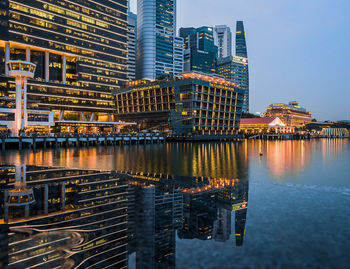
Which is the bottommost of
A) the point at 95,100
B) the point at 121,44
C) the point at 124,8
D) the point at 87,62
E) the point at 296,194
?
the point at 296,194

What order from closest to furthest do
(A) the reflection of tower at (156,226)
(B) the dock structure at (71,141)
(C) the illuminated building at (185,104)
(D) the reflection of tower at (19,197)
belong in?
(A) the reflection of tower at (156,226)
(D) the reflection of tower at (19,197)
(B) the dock structure at (71,141)
(C) the illuminated building at (185,104)

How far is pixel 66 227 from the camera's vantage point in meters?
10.2

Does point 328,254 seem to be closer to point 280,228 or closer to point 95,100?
point 280,228

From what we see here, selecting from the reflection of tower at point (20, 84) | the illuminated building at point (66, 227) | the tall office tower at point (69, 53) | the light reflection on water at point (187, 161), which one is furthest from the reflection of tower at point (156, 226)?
the tall office tower at point (69, 53)

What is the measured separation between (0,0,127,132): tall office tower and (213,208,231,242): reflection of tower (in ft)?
301

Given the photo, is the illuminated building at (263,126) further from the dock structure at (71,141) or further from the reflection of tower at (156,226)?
the reflection of tower at (156,226)

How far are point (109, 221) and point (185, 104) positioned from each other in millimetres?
113732

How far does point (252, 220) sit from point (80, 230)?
698 centimetres

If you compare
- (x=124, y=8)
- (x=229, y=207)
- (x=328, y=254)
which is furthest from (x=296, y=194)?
(x=124, y=8)

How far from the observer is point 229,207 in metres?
13.2

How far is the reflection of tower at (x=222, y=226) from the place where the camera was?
9547mm

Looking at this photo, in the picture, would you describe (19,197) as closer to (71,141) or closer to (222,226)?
(222,226)

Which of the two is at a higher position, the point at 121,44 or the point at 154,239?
the point at 121,44

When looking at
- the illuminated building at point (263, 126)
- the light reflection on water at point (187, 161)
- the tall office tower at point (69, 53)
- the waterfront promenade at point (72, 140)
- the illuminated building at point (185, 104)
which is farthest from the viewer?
the illuminated building at point (263, 126)
